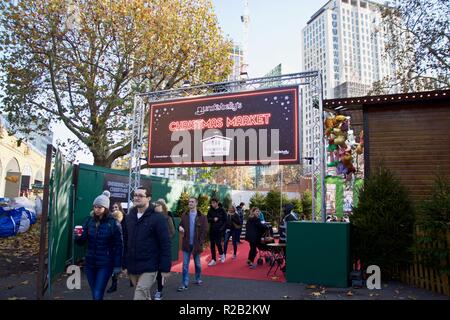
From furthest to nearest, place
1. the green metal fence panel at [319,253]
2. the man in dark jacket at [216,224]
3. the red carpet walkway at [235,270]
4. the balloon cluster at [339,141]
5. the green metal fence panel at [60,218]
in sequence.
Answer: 1. the man in dark jacket at [216,224]
2. the balloon cluster at [339,141]
3. the red carpet walkway at [235,270]
4. the green metal fence panel at [319,253]
5. the green metal fence panel at [60,218]

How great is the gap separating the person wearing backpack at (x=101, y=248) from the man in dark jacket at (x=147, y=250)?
0.31 metres

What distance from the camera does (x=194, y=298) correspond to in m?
6.17

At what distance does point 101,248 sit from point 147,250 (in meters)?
0.69

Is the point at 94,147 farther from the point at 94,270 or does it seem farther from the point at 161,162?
the point at 94,270

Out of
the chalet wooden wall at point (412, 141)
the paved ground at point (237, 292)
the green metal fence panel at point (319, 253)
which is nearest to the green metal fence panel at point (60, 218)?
the paved ground at point (237, 292)

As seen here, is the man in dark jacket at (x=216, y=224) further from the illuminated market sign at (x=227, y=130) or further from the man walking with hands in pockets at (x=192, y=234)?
the man walking with hands in pockets at (x=192, y=234)

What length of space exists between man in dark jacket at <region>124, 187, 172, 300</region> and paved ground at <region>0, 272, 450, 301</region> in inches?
91.9

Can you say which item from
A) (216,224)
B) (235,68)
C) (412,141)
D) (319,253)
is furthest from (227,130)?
(235,68)

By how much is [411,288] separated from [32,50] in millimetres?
15935

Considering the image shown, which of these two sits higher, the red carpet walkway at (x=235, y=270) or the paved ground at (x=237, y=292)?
the paved ground at (x=237, y=292)

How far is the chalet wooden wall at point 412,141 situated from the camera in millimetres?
8961

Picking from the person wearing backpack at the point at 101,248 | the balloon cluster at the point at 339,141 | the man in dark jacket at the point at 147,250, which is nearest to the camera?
the man in dark jacket at the point at 147,250

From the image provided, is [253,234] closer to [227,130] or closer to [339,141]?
[227,130]

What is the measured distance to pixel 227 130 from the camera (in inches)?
363
